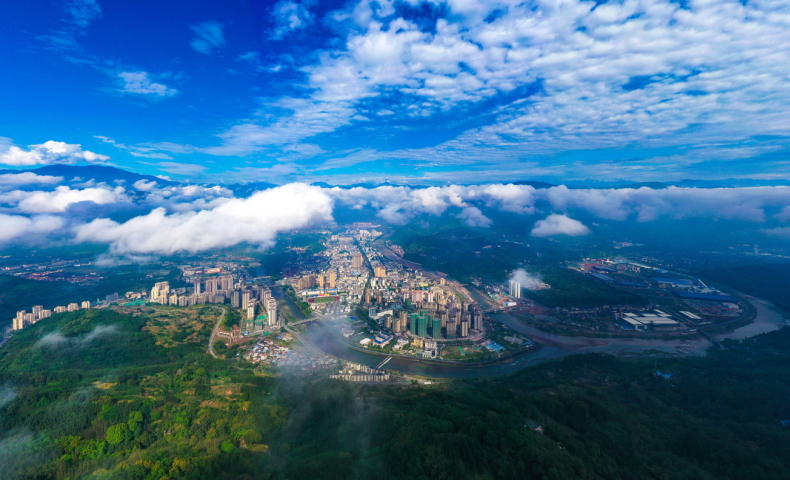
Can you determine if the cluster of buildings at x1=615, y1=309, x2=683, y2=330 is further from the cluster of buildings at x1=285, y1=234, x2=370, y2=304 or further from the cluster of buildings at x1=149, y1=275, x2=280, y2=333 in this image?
the cluster of buildings at x1=149, y1=275, x2=280, y2=333

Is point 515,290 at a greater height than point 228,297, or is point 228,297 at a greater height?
point 228,297

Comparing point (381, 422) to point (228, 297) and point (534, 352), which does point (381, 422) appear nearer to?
point (534, 352)

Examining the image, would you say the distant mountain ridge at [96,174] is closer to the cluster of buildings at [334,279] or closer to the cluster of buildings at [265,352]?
the cluster of buildings at [334,279]

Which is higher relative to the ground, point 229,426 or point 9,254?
point 9,254

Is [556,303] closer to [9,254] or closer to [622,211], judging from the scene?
[622,211]

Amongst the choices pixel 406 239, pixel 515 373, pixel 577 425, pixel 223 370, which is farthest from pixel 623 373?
pixel 406 239

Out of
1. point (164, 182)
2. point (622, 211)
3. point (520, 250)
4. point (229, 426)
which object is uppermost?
point (164, 182)

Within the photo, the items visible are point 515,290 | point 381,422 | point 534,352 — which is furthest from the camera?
point 515,290

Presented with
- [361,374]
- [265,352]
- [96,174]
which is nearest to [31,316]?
[265,352]
